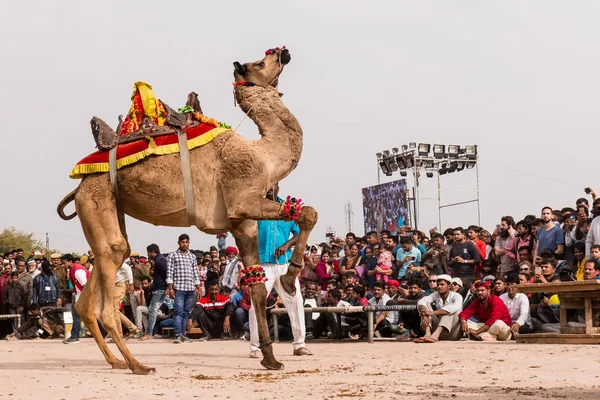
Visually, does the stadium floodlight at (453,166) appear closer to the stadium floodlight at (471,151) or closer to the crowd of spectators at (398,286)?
the stadium floodlight at (471,151)

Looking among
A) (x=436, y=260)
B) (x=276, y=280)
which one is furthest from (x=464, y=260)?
(x=276, y=280)

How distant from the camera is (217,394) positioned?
293 inches

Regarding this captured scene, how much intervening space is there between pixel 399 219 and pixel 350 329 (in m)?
11.1

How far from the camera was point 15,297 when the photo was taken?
22.1m

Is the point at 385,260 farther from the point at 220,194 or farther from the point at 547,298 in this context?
the point at 220,194

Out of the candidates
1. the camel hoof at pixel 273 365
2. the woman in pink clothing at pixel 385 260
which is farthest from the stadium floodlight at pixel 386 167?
the camel hoof at pixel 273 365

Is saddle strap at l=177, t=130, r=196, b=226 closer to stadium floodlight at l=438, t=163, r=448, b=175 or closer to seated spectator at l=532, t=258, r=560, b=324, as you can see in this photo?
seated spectator at l=532, t=258, r=560, b=324

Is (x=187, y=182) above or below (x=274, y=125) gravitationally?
below

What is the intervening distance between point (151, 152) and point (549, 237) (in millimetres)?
8343

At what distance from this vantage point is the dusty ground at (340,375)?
7.28 meters

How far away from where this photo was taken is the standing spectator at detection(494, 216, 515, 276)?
54.5 feet

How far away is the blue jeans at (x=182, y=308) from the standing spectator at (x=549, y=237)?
650 centimetres

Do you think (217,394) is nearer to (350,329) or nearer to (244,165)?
(244,165)

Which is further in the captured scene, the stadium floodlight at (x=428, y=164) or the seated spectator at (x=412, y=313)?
the stadium floodlight at (x=428, y=164)
